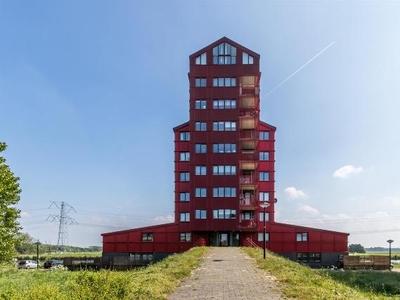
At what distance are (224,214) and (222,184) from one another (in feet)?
11.9

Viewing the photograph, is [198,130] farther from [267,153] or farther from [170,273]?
[170,273]

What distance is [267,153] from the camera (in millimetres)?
58094

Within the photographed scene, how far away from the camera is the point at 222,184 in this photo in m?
50.0

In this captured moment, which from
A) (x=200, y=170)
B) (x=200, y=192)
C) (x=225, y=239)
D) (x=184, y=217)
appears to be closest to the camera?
(x=200, y=192)

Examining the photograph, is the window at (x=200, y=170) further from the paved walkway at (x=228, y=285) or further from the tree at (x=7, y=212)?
the paved walkway at (x=228, y=285)

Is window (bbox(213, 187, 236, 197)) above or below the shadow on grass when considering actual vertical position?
above

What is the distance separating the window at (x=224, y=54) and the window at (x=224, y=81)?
6.54ft

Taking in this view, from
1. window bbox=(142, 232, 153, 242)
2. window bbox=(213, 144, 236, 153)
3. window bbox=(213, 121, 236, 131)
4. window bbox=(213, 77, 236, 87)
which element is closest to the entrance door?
window bbox=(142, 232, 153, 242)

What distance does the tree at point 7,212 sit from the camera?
3700 centimetres

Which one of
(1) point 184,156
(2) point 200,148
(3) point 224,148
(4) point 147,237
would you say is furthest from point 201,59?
(4) point 147,237

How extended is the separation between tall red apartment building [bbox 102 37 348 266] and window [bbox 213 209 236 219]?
0.01m

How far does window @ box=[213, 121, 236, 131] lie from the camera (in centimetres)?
5075

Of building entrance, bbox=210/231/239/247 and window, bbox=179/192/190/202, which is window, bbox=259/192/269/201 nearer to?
building entrance, bbox=210/231/239/247

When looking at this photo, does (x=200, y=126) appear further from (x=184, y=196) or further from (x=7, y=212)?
(x=7, y=212)
